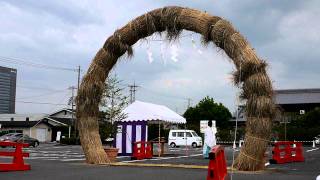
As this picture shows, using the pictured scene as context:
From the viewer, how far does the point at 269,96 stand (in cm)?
1433

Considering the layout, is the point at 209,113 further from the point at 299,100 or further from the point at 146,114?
the point at 146,114

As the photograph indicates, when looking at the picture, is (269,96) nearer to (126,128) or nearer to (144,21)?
(144,21)

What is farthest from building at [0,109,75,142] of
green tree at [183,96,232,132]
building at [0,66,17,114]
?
green tree at [183,96,232,132]

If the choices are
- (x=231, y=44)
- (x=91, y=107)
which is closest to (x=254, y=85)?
(x=231, y=44)

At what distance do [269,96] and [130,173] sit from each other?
4.66 metres

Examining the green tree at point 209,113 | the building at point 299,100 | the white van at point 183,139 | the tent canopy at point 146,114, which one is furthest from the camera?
the green tree at point 209,113

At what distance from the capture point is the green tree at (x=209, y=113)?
238 ft

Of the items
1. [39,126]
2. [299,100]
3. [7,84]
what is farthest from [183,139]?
[7,84]

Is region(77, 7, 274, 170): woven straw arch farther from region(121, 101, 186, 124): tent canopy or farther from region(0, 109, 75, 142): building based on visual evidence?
region(0, 109, 75, 142): building

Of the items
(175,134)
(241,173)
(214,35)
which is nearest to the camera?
(241,173)

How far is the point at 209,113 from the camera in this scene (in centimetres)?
7281

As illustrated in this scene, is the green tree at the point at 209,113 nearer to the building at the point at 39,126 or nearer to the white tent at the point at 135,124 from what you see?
the building at the point at 39,126

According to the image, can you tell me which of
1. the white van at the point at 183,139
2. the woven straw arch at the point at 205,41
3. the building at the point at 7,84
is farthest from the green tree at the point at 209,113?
the woven straw arch at the point at 205,41

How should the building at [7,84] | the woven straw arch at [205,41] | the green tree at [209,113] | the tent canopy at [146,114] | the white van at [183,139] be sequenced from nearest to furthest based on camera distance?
the woven straw arch at [205,41] → the tent canopy at [146,114] → the white van at [183,139] → the green tree at [209,113] → the building at [7,84]
